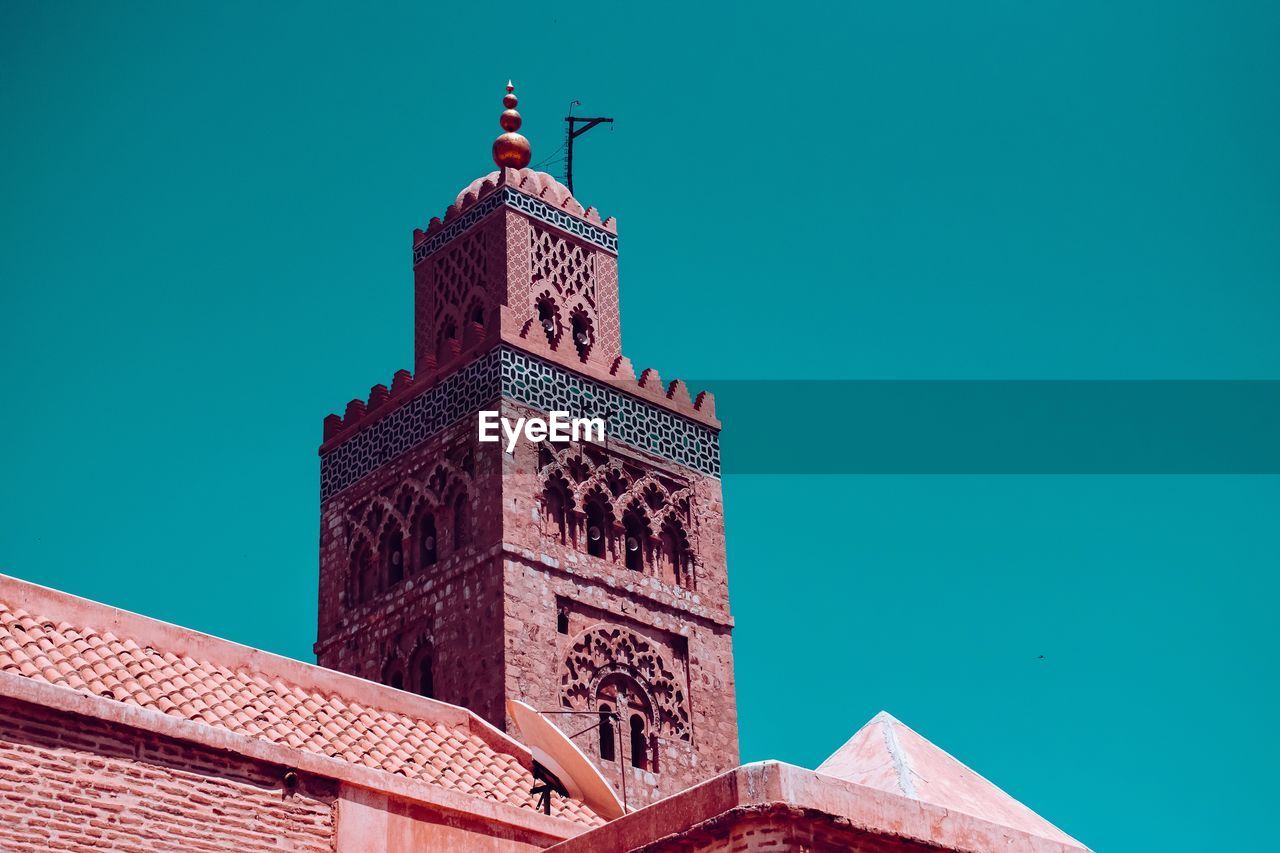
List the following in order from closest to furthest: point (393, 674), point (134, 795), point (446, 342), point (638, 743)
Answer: point (134, 795) < point (638, 743) < point (393, 674) < point (446, 342)

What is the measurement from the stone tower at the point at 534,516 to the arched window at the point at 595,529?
0.08 feet

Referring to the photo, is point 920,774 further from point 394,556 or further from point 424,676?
point 394,556

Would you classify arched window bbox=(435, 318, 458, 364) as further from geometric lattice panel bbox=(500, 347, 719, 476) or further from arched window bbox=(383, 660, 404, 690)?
arched window bbox=(383, 660, 404, 690)

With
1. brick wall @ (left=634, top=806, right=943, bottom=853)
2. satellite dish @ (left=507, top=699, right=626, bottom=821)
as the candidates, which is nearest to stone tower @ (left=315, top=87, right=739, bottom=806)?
satellite dish @ (left=507, top=699, right=626, bottom=821)

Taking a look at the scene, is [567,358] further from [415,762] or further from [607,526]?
[415,762]

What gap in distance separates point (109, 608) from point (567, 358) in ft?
35.3

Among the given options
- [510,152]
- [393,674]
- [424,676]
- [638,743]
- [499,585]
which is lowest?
[638,743]

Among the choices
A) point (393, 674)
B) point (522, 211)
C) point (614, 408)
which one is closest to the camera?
point (393, 674)

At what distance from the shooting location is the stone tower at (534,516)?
21781 millimetres

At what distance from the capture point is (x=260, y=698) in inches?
520

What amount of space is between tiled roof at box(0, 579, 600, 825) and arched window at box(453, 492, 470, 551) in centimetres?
763

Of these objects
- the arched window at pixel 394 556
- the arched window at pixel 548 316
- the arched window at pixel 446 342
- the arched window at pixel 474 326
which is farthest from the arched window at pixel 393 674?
the arched window at pixel 548 316

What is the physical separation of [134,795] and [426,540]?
1164 centimetres

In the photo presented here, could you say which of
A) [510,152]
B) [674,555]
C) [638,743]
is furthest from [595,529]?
[510,152]
